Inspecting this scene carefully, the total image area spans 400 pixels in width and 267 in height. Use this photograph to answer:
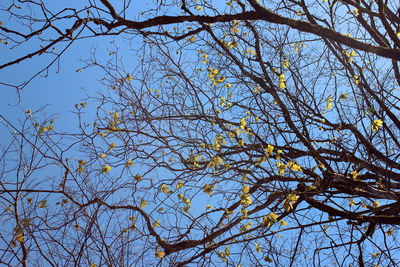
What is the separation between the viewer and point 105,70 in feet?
12.1

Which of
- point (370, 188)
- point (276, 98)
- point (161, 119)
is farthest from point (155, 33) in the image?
point (370, 188)

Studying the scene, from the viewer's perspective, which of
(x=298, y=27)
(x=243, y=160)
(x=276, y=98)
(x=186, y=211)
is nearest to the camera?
(x=298, y=27)

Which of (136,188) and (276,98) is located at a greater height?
(276,98)

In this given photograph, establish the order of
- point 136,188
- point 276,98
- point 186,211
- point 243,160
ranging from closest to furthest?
point 186,211, point 136,188, point 276,98, point 243,160

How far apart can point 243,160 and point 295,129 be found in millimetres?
750

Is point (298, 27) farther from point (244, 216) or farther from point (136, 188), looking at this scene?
point (136, 188)

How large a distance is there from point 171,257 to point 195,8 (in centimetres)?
337

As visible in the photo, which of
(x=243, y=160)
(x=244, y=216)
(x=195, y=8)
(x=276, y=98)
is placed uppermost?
(x=195, y=8)

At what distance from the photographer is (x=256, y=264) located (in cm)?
308

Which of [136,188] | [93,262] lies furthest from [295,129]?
[93,262]

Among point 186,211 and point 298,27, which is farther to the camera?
point 186,211

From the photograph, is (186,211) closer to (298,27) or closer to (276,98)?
(276,98)

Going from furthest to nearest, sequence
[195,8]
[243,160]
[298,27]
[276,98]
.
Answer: [195,8]
[243,160]
[276,98]
[298,27]

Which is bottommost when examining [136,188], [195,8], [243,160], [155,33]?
[136,188]
